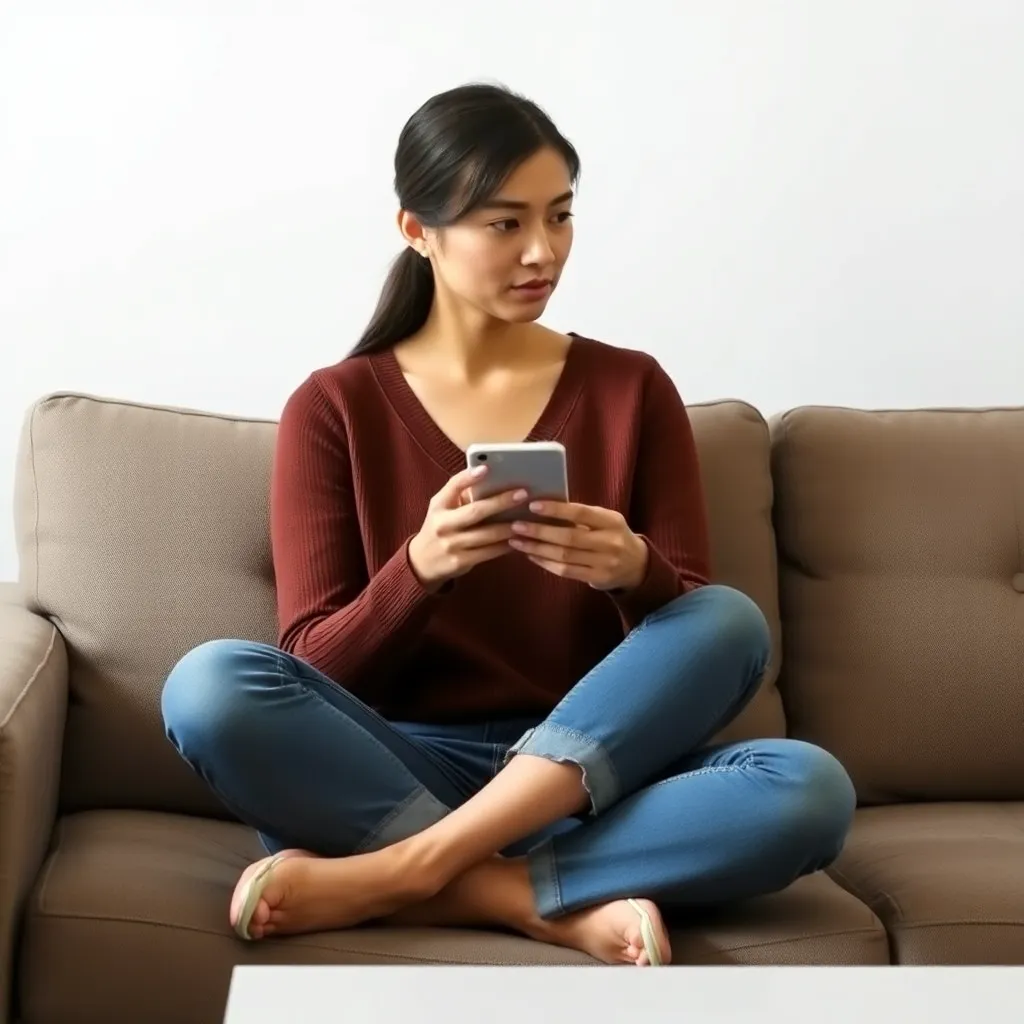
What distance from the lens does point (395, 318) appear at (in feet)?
6.52

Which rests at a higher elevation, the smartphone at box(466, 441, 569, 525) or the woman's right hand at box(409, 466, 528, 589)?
the smartphone at box(466, 441, 569, 525)

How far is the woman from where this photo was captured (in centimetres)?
148

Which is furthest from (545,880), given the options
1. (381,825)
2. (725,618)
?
(725,618)

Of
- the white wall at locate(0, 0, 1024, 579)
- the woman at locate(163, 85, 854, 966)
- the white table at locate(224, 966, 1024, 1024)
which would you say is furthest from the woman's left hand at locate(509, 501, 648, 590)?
the white wall at locate(0, 0, 1024, 579)

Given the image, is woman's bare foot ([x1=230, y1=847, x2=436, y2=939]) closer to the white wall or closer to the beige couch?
the beige couch

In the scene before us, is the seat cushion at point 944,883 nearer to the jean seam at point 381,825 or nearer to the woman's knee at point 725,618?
the woman's knee at point 725,618

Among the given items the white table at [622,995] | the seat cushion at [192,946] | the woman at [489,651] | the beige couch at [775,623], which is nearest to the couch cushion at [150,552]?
the beige couch at [775,623]

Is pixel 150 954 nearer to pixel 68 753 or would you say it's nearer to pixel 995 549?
pixel 68 753

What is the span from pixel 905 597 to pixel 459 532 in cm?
70

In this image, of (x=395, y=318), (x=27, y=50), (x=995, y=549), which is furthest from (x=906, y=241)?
(x=27, y=50)

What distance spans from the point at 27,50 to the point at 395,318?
2.55ft

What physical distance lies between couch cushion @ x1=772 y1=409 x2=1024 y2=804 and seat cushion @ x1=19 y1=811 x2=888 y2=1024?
50cm

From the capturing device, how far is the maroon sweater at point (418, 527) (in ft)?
5.63

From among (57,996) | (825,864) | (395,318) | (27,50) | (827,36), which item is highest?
(827,36)
